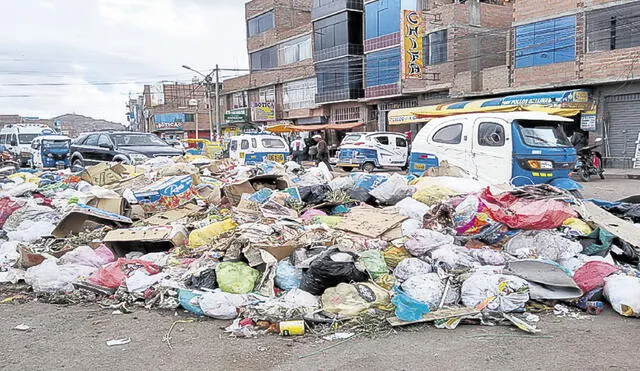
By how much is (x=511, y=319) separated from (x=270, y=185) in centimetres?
548

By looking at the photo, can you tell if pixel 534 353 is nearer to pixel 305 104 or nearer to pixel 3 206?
pixel 3 206

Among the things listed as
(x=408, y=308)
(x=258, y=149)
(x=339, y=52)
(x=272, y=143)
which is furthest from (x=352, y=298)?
(x=339, y=52)

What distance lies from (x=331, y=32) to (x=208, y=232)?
30.6 metres

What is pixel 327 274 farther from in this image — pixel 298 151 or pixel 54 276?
pixel 298 151

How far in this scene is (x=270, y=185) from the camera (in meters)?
8.94

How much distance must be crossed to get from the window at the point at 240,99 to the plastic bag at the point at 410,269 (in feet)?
142

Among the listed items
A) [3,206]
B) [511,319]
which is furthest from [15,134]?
[511,319]

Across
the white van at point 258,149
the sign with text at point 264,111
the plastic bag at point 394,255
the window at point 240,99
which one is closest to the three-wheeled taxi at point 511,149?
the plastic bag at point 394,255

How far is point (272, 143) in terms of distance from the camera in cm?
1814

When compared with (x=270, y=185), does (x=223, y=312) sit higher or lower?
lower

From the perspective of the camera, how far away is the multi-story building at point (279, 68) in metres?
38.3

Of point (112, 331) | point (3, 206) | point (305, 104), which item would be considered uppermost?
point (305, 104)

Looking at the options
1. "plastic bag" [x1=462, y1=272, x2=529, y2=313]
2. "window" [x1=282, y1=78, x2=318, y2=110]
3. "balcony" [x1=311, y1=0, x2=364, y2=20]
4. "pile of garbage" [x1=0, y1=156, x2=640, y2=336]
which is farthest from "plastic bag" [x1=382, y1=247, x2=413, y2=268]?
"window" [x1=282, y1=78, x2=318, y2=110]

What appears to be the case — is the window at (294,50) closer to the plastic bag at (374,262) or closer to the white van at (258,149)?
the white van at (258,149)
